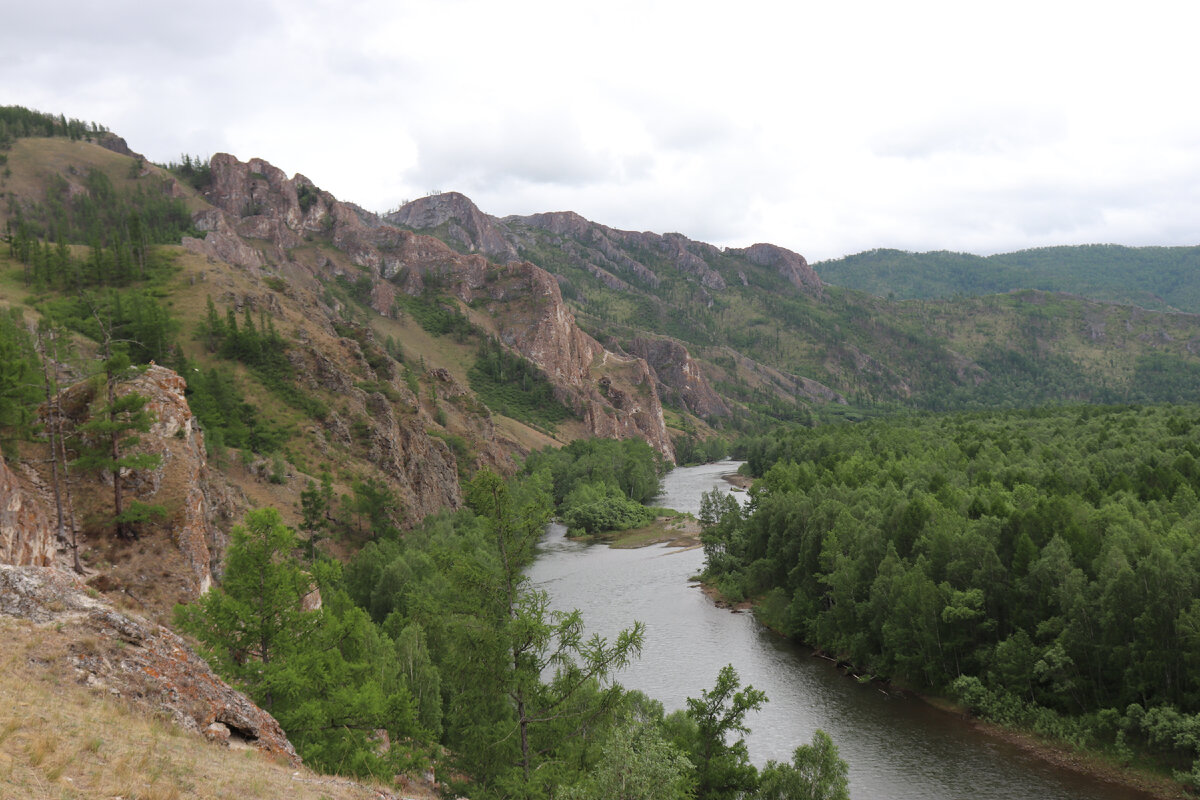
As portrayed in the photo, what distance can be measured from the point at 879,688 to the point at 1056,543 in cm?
1495

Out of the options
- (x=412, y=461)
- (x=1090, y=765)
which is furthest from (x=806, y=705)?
(x=412, y=461)

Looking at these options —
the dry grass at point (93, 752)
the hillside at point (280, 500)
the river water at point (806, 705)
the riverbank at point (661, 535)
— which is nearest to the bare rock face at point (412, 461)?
the hillside at point (280, 500)

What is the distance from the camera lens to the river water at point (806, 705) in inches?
1441

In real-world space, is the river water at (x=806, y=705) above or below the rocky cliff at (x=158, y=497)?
below

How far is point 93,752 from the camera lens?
11344 mm

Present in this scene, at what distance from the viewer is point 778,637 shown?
60188mm

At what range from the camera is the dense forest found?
38.4 m

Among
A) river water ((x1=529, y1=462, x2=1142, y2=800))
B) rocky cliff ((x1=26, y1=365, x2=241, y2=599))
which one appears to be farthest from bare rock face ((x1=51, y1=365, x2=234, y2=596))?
river water ((x1=529, y1=462, x2=1142, y2=800))

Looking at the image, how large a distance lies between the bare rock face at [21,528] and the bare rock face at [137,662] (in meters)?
13.7

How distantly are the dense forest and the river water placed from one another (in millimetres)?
2757

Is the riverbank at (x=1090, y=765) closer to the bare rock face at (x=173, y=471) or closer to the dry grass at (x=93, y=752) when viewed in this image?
the dry grass at (x=93, y=752)

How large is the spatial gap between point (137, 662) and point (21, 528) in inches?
748

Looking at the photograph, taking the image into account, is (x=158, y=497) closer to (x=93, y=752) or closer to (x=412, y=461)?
(x=93, y=752)

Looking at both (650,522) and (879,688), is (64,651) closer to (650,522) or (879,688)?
(879,688)
